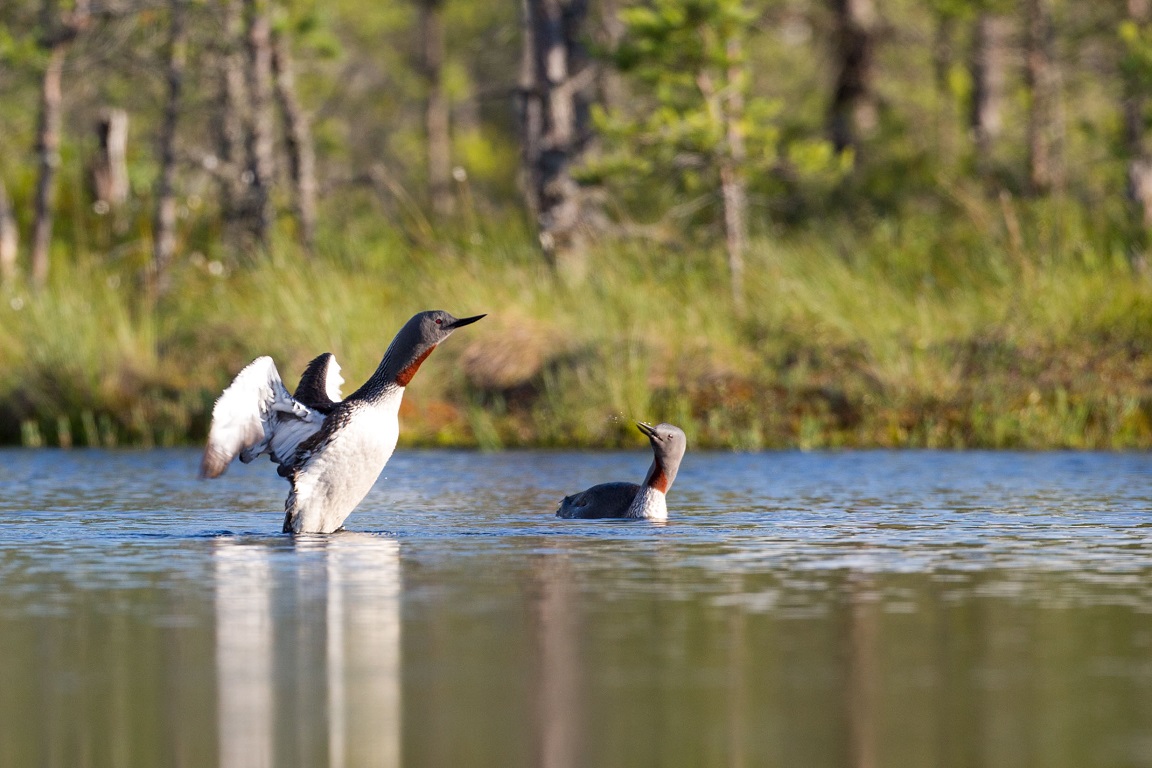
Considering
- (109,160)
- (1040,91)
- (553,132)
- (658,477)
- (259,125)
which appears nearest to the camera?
(658,477)

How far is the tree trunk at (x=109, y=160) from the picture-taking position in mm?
26969

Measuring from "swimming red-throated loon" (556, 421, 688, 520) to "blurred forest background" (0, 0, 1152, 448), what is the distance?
15.1ft

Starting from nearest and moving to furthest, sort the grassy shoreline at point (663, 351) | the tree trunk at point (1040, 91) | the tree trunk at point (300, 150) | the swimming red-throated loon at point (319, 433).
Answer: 1. the swimming red-throated loon at point (319, 433)
2. the grassy shoreline at point (663, 351)
3. the tree trunk at point (300, 150)
4. the tree trunk at point (1040, 91)

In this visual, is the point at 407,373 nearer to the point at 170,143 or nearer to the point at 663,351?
the point at 663,351

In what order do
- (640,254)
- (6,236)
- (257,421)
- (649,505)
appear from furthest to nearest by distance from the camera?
1. (6,236)
2. (640,254)
3. (649,505)
4. (257,421)

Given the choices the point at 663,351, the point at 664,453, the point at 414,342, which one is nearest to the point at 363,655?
the point at 414,342

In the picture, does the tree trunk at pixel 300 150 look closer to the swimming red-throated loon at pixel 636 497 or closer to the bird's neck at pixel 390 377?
the swimming red-throated loon at pixel 636 497

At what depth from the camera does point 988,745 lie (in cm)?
509

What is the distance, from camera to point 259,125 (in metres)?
22.1

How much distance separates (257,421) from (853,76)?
60.4ft

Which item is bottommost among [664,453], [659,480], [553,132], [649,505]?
[649,505]

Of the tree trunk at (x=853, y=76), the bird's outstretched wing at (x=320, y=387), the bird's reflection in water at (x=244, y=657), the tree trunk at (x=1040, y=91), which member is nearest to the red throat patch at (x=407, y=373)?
the bird's outstretched wing at (x=320, y=387)

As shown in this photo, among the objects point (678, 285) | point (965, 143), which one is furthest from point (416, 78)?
point (678, 285)

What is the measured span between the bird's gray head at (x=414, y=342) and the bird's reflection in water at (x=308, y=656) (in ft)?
4.11
